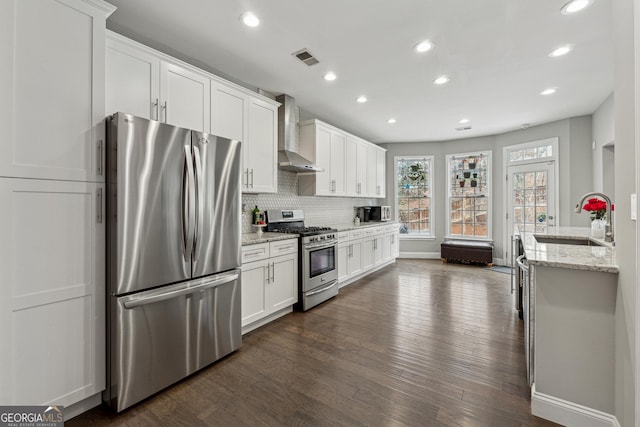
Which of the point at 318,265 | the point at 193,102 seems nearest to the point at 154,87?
the point at 193,102

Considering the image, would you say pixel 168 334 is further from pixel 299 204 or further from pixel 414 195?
pixel 414 195

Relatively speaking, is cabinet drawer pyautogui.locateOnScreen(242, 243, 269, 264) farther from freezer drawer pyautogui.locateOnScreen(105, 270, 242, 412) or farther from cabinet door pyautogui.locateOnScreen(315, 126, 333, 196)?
cabinet door pyautogui.locateOnScreen(315, 126, 333, 196)

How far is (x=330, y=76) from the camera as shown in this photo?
334 cm

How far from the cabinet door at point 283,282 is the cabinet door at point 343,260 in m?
1.05

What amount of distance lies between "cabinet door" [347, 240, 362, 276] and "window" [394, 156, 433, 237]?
2561mm

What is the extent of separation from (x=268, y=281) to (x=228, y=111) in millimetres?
1866

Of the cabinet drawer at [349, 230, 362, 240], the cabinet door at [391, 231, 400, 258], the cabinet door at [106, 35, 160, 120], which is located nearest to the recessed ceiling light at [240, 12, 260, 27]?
the cabinet door at [106, 35, 160, 120]

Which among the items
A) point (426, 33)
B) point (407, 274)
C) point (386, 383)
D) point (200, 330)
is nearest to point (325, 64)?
point (426, 33)

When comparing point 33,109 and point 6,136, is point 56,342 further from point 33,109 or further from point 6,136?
point 33,109

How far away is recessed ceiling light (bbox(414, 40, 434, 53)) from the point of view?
103 inches

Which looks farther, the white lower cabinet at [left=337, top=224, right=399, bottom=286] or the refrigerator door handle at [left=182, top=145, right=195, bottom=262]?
the white lower cabinet at [left=337, top=224, right=399, bottom=286]

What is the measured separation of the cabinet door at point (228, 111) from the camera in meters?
2.79

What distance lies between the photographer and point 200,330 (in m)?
2.18

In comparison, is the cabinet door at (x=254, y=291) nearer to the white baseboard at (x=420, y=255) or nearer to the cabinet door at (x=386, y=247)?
the cabinet door at (x=386, y=247)
